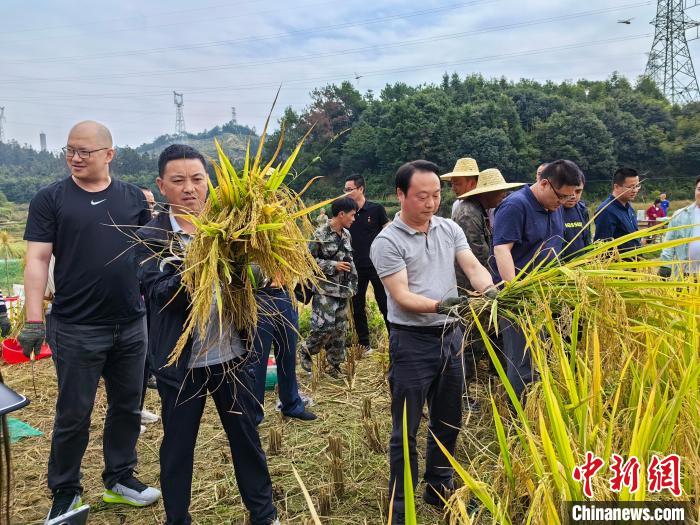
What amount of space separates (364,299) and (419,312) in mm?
3099

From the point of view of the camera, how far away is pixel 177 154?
2.14 metres

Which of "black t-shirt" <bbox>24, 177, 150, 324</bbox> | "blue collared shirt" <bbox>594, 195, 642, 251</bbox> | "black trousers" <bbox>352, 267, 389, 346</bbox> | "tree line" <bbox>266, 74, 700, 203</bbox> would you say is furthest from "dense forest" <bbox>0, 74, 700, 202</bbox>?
"black t-shirt" <bbox>24, 177, 150, 324</bbox>

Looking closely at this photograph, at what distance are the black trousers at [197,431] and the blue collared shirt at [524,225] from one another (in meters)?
1.77

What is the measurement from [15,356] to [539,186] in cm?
536

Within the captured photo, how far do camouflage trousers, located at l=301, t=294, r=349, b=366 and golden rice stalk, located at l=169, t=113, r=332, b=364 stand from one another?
7.82 feet

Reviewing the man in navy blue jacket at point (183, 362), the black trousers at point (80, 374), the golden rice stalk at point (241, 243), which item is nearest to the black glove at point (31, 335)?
the black trousers at point (80, 374)

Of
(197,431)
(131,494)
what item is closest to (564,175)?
(197,431)

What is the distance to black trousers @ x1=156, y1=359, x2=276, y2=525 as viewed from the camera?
83.9 inches

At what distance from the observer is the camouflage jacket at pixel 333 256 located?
14.6 feet

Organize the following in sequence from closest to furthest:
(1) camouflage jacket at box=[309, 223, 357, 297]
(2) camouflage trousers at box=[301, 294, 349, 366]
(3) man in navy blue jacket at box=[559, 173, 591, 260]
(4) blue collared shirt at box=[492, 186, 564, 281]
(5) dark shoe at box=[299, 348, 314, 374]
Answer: (4) blue collared shirt at box=[492, 186, 564, 281]
(3) man in navy blue jacket at box=[559, 173, 591, 260]
(1) camouflage jacket at box=[309, 223, 357, 297]
(2) camouflage trousers at box=[301, 294, 349, 366]
(5) dark shoe at box=[299, 348, 314, 374]

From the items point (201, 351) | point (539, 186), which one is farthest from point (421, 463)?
point (539, 186)

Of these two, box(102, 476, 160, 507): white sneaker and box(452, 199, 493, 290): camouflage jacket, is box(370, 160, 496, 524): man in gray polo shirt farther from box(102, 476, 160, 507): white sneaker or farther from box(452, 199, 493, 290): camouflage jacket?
box(102, 476, 160, 507): white sneaker

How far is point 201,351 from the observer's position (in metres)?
2.06

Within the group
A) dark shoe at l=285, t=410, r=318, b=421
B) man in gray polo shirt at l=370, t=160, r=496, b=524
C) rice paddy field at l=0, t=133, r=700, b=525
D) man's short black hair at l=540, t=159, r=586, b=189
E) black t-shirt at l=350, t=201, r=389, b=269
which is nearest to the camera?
rice paddy field at l=0, t=133, r=700, b=525
